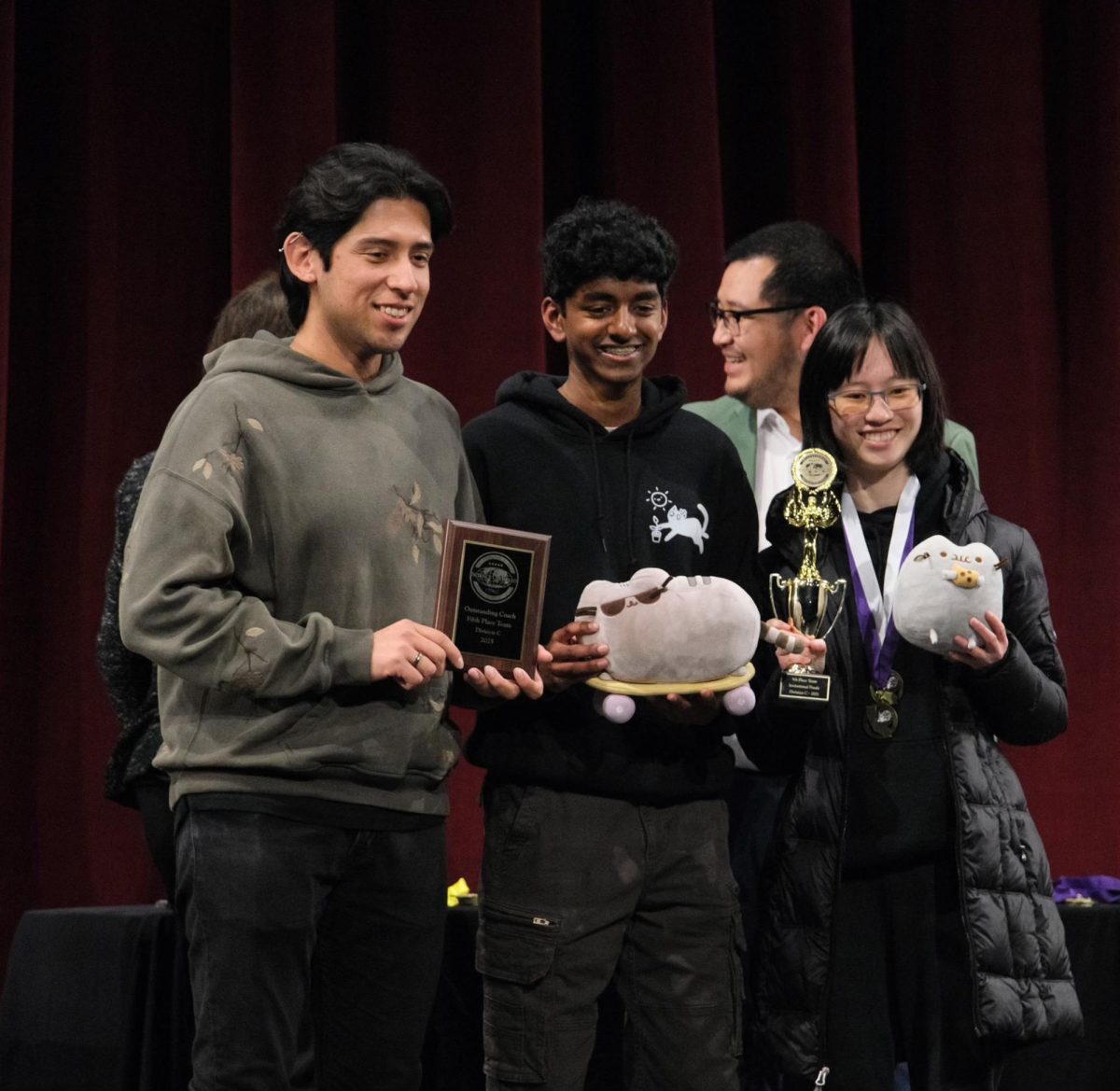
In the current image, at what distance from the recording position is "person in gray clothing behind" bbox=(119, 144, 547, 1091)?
1891 millimetres

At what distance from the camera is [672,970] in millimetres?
2230

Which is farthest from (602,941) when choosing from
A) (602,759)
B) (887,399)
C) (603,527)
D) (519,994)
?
(887,399)

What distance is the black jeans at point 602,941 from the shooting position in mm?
2186

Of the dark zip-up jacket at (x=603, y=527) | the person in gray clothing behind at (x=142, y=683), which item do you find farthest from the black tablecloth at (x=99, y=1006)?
the dark zip-up jacket at (x=603, y=527)

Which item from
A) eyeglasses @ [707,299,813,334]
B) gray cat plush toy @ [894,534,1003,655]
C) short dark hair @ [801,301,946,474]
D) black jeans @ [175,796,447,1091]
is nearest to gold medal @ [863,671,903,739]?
gray cat plush toy @ [894,534,1003,655]

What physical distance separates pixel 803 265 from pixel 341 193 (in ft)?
4.62

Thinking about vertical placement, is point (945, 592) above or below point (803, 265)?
below

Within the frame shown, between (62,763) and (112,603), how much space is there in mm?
952

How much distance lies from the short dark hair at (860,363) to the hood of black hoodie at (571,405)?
0.22 meters

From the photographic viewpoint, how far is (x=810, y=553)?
2.36 metres

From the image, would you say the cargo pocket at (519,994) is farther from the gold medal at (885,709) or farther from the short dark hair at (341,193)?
the short dark hair at (341,193)

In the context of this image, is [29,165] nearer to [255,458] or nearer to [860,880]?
[255,458]

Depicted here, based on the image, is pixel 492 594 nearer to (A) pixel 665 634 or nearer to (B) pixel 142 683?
(A) pixel 665 634

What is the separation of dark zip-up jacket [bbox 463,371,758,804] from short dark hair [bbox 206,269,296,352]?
0.43 m
